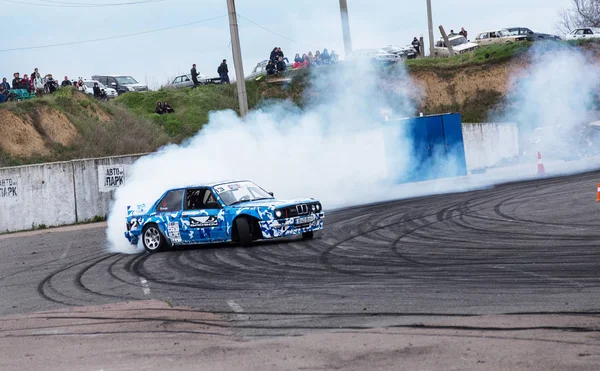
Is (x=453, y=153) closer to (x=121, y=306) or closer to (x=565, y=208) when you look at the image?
(x=565, y=208)

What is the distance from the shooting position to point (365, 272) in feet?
38.6

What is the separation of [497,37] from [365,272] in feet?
157

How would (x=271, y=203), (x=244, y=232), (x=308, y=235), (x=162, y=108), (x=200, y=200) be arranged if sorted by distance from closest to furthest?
(x=244, y=232), (x=271, y=203), (x=308, y=235), (x=200, y=200), (x=162, y=108)

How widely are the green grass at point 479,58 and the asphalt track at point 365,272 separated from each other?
34211 millimetres

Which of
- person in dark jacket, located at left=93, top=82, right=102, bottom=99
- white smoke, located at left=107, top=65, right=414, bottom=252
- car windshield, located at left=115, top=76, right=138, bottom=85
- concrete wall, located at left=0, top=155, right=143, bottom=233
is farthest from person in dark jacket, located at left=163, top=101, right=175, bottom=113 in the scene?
concrete wall, located at left=0, top=155, right=143, bottom=233

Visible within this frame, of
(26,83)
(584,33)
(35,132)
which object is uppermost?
(584,33)

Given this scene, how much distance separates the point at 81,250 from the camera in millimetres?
18375

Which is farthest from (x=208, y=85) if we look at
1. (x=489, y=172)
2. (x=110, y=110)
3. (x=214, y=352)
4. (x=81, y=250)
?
(x=214, y=352)

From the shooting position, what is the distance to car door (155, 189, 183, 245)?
16.6 metres

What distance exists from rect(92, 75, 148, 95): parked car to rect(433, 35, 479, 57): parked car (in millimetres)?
19808

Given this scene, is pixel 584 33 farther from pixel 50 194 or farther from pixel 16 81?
pixel 50 194

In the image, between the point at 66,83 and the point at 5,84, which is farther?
the point at 66,83

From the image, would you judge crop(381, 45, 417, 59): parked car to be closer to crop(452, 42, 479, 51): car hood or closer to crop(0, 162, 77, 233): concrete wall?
crop(452, 42, 479, 51): car hood

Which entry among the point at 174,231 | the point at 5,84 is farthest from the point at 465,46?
the point at 174,231
